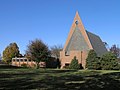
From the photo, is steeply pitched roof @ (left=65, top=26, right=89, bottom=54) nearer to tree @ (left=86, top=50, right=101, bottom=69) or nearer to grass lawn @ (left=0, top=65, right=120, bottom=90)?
tree @ (left=86, top=50, right=101, bottom=69)

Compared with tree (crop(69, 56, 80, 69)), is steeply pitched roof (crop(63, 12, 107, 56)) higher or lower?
higher

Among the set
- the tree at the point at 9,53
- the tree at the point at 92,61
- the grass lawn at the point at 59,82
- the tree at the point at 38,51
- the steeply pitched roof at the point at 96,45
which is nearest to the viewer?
the grass lawn at the point at 59,82

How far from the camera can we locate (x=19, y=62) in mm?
96812

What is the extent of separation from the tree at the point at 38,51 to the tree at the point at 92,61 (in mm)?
12477

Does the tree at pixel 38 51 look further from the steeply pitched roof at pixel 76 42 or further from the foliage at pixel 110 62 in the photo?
the foliage at pixel 110 62

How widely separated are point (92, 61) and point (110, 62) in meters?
4.73

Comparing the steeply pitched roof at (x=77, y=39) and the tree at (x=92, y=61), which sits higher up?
the steeply pitched roof at (x=77, y=39)

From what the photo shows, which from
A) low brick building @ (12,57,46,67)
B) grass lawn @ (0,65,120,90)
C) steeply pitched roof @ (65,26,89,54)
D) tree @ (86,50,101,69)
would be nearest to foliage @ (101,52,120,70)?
tree @ (86,50,101,69)

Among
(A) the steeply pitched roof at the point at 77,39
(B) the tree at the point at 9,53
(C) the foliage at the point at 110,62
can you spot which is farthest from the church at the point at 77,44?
(B) the tree at the point at 9,53

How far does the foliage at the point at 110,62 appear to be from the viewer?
69.1 metres

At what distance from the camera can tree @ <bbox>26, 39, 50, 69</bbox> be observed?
7700 centimetres

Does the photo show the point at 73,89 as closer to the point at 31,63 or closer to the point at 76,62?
the point at 76,62

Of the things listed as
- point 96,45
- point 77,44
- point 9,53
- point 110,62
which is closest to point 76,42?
point 77,44

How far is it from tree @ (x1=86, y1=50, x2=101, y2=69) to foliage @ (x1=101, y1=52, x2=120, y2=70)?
1329 millimetres
